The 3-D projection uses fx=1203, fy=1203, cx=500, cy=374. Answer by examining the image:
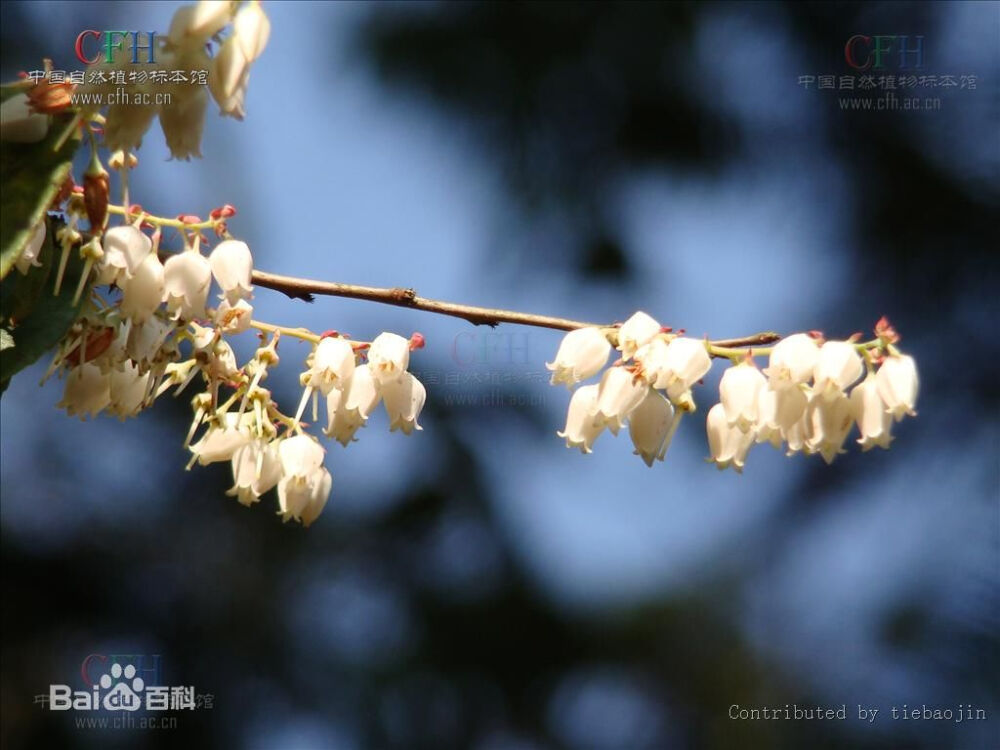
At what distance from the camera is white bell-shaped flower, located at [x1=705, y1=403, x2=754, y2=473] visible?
725 mm

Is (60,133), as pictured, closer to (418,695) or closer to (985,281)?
(418,695)

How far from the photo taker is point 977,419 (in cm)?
221

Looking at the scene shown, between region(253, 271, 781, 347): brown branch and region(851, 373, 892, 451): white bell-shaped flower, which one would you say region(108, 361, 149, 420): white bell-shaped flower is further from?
region(851, 373, 892, 451): white bell-shaped flower

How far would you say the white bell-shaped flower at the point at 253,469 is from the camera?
70 centimetres

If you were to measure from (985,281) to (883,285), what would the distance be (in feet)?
0.66

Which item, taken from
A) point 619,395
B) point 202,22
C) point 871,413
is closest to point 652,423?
point 619,395

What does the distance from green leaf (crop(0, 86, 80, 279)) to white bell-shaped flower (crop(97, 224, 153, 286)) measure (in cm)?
5

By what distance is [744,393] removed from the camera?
70 cm

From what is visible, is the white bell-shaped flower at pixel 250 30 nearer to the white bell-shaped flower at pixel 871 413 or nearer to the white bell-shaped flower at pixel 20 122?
the white bell-shaped flower at pixel 20 122

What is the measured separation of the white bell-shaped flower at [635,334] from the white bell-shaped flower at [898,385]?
13 centimetres

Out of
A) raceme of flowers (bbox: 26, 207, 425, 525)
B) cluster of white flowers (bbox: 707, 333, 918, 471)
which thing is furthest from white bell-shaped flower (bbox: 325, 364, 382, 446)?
cluster of white flowers (bbox: 707, 333, 918, 471)

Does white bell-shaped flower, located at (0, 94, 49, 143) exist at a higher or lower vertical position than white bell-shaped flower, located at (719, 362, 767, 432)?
higher

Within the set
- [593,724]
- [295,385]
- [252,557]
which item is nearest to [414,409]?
[295,385]

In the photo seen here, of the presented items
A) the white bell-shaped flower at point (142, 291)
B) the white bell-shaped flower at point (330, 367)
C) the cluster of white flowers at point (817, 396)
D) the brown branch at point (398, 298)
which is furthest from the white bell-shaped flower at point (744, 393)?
the white bell-shaped flower at point (142, 291)
